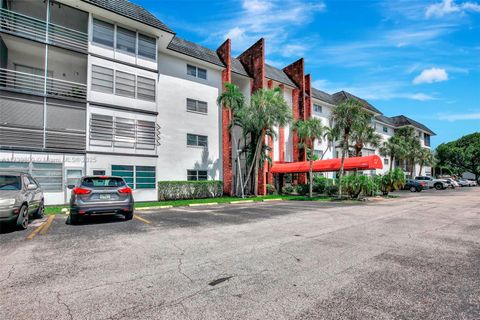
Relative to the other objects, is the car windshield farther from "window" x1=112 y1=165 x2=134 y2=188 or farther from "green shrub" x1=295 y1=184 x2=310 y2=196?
"green shrub" x1=295 y1=184 x2=310 y2=196

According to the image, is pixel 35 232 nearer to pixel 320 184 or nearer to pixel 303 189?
pixel 303 189

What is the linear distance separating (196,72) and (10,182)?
18186mm

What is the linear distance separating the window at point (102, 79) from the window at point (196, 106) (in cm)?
696

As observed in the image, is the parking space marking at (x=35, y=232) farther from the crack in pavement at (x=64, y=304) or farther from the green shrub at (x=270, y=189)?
the green shrub at (x=270, y=189)

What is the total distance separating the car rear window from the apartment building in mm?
7747

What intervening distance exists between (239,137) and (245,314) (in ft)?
81.8

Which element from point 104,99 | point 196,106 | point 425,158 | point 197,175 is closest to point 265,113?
point 196,106

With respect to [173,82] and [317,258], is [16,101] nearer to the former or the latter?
[173,82]

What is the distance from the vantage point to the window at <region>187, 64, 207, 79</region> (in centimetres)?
2285

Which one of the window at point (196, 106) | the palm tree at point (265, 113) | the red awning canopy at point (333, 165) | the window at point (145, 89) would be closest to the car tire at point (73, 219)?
the window at point (145, 89)

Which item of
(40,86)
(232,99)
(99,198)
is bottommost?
(99,198)

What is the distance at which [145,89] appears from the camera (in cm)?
1823

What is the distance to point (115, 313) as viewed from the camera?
296 cm

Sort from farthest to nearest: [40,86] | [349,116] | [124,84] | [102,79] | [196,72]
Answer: [196,72], [349,116], [124,84], [102,79], [40,86]
